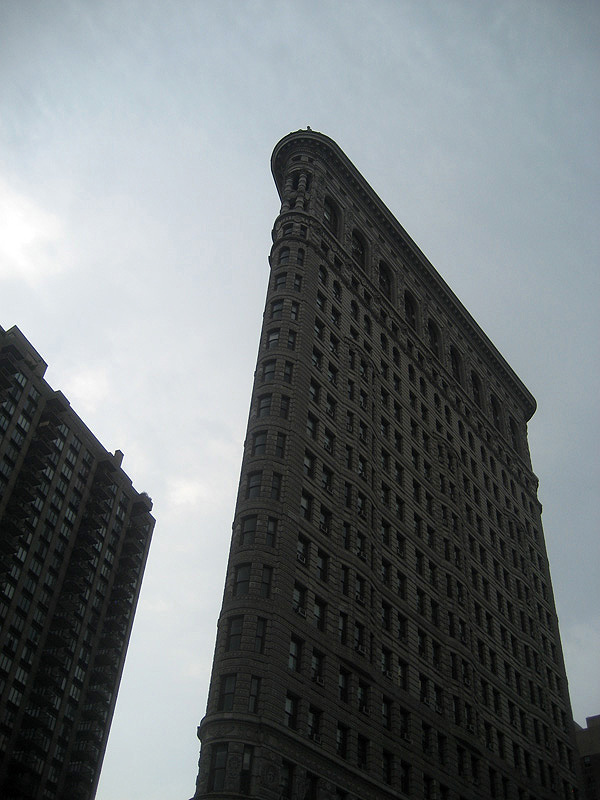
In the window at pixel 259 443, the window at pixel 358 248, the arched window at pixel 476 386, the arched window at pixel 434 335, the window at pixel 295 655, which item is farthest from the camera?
the arched window at pixel 476 386

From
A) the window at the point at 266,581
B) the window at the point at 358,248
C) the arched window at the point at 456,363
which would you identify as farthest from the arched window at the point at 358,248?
the window at the point at 266,581

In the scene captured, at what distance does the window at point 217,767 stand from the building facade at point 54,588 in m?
68.6

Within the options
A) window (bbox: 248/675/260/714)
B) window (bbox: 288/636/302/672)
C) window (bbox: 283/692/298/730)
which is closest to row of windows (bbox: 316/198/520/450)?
window (bbox: 288/636/302/672)

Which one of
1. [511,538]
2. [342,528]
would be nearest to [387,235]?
[511,538]

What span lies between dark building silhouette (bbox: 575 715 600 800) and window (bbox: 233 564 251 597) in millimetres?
117912

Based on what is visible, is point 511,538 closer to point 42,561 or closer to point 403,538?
point 403,538

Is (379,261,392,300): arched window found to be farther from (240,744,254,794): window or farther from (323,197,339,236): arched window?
(240,744,254,794): window

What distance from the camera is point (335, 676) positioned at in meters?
51.4

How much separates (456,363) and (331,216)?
83.7ft

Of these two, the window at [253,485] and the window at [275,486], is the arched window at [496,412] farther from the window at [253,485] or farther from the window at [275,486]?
the window at [253,485]

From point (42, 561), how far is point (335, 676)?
2977 inches

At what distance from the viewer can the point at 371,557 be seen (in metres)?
61.2

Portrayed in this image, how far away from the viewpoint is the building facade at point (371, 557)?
48.0 metres

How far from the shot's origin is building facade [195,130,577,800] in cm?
4800
